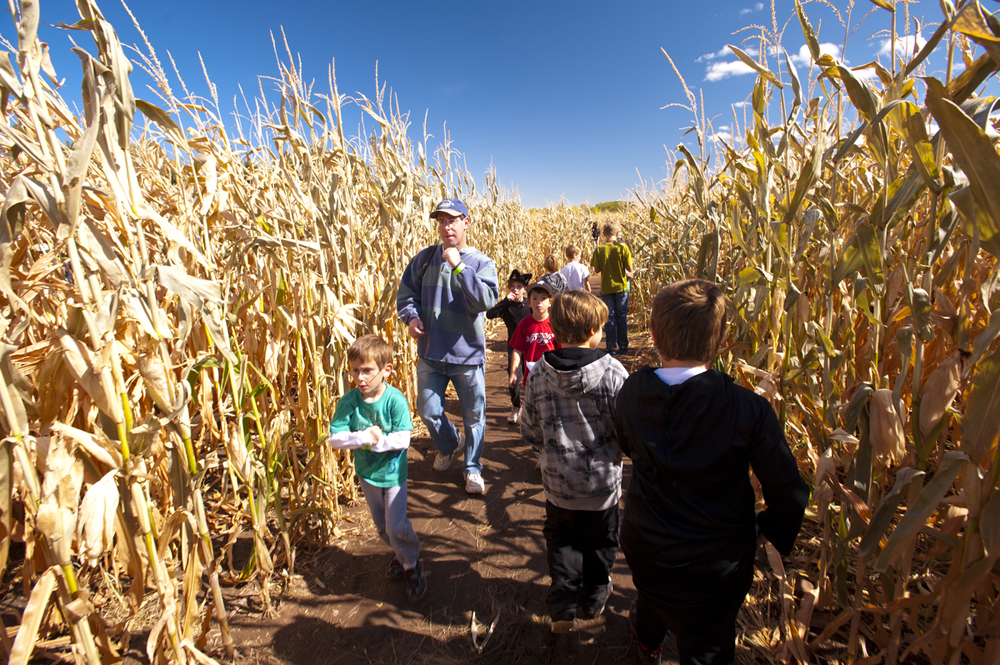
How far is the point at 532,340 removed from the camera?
3160 millimetres

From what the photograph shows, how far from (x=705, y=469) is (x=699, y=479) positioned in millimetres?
50

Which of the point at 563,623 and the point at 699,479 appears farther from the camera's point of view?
the point at 563,623

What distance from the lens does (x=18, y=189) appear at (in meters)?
0.99

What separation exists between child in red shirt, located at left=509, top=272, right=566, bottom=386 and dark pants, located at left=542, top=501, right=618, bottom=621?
1.37 m

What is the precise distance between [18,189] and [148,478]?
2.51 ft

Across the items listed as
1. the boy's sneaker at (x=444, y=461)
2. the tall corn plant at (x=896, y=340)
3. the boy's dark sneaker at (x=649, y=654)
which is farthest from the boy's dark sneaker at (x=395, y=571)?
the tall corn plant at (x=896, y=340)

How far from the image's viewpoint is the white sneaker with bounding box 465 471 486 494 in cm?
288

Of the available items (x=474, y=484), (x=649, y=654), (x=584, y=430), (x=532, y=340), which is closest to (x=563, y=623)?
(x=649, y=654)

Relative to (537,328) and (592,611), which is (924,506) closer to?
(592,611)

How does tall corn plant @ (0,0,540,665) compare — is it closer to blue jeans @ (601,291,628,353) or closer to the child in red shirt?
the child in red shirt

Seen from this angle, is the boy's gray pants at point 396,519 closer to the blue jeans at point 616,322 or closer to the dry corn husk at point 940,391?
the dry corn husk at point 940,391

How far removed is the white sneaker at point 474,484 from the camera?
9.46 feet

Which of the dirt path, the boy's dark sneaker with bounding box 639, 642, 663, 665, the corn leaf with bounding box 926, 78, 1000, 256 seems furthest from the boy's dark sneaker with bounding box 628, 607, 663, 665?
the corn leaf with bounding box 926, 78, 1000, 256

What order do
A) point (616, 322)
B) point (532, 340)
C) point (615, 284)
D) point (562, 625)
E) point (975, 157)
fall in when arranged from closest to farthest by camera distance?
point (975, 157) → point (562, 625) → point (532, 340) → point (615, 284) → point (616, 322)
